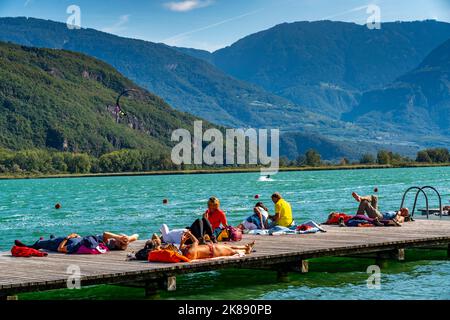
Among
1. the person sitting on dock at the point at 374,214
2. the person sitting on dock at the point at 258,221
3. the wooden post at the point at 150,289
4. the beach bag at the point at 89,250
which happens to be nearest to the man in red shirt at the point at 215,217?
the person sitting on dock at the point at 258,221

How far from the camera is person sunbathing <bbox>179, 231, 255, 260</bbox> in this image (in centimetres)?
2062

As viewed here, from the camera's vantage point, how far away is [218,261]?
67.0 feet

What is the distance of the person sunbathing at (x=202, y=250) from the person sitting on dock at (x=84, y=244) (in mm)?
2633

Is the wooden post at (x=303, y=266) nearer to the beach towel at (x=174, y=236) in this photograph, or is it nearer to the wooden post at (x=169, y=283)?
the beach towel at (x=174, y=236)

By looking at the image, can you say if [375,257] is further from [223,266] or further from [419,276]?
[223,266]

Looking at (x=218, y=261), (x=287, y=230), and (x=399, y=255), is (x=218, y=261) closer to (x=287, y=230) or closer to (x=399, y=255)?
(x=287, y=230)

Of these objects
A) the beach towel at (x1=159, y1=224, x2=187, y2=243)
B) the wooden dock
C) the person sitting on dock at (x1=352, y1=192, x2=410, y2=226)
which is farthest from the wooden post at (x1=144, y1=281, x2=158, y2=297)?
the person sitting on dock at (x1=352, y1=192, x2=410, y2=226)

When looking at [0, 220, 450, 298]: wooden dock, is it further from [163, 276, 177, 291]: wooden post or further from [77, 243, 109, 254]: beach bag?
[77, 243, 109, 254]: beach bag

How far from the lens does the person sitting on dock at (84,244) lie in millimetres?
22359

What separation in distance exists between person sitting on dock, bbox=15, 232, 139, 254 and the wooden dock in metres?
0.49

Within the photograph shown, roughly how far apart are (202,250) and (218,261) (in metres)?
0.64
